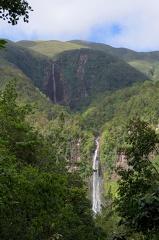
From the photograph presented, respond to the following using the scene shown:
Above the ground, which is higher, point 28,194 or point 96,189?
point 28,194

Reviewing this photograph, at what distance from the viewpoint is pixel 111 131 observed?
136 meters

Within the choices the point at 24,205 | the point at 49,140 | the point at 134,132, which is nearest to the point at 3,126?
the point at 24,205

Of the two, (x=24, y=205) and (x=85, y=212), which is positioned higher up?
(x=24, y=205)

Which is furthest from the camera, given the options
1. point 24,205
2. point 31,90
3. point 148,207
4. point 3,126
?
point 31,90

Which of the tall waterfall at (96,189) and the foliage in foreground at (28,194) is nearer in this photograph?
the foliage in foreground at (28,194)

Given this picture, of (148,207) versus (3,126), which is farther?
(3,126)

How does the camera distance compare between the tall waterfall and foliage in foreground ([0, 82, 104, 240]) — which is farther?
the tall waterfall

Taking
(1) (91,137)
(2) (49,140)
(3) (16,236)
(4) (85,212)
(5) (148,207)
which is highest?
(5) (148,207)

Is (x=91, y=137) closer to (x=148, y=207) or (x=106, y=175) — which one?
(x=106, y=175)

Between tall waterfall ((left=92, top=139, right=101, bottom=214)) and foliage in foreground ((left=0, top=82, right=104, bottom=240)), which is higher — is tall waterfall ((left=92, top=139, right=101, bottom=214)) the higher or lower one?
the lower one

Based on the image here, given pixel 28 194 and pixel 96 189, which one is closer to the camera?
pixel 28 194

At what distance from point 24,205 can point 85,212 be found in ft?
38.5

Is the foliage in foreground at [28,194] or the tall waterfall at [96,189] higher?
the foliage in foreground at [28,194]

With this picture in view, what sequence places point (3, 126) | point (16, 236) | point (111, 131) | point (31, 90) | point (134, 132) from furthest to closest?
1. point (31, 90)
2. point (111, 131)
3. point (3, 126)
4. point (134, 132)
5. point (16, 236)
